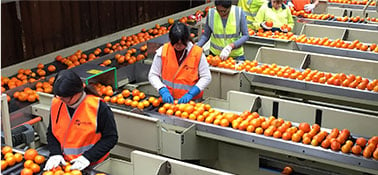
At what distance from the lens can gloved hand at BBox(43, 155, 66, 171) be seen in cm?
364

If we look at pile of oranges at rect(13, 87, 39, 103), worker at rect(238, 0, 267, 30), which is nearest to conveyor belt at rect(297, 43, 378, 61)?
worker at rect(238, 0, 267, 30)

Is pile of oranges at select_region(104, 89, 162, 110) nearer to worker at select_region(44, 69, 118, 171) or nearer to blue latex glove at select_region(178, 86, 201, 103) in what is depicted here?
blue latex glove at select_region(178, 86, 201, 103)

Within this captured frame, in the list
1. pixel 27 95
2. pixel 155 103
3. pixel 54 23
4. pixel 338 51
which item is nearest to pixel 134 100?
pixel 155 103

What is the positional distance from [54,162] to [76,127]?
336 millimetres

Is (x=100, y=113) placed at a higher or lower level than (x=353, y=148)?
higher

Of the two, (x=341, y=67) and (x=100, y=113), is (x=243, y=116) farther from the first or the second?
(x=341, y=67)

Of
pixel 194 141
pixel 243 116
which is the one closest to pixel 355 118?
pixel 243 116

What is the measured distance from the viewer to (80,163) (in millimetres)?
3641

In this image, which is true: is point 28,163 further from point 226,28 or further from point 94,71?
point 226,28

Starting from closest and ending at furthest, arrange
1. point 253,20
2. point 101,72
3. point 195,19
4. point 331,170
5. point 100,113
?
1. point 100,113
2. point 331,170
3. point 101,72
4. point 253,20
5. point 195,19

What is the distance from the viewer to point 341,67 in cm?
718

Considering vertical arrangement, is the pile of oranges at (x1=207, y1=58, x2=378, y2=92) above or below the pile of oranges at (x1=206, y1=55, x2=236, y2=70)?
below

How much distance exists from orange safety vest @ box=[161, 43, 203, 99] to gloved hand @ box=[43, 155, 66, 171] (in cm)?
197

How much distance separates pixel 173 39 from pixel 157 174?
163 centimetres
